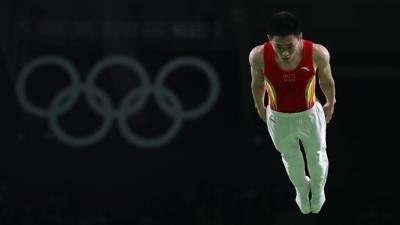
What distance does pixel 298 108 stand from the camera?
744cm

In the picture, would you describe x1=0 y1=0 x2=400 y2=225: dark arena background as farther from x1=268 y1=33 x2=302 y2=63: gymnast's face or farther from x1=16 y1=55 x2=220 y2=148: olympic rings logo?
x1=268 y1=33 x2=302 y2=63: gymnast's face

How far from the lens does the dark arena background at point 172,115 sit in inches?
592

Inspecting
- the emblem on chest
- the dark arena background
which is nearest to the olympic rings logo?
the dark arena background

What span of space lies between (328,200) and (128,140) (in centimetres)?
441

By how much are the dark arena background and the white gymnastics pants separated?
23.7 feet

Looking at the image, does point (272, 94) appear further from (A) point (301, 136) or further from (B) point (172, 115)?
(B) point (172, 115)

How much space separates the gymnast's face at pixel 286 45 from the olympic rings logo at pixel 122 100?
8498mm

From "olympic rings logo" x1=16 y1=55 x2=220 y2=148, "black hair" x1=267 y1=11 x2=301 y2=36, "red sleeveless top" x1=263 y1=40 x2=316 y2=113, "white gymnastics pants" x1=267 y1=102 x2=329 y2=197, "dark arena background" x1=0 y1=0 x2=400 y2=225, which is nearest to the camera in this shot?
"black hair" x1=267 y1=11 x2=301 y2=36

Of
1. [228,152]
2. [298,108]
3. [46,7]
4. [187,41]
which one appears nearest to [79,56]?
[46,7]

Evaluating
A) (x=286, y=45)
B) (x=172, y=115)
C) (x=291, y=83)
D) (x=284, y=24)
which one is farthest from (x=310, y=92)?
(x=172, y=115)

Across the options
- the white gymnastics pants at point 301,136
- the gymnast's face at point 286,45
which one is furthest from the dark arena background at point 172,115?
the gymnast's face at point 286,45

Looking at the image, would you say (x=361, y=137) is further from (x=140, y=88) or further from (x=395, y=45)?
(x=140, y=88)

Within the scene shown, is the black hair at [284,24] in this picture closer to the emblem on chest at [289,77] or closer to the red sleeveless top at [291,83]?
the red sleeveless top at [291,83]

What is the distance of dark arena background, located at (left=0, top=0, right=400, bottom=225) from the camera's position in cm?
1505
